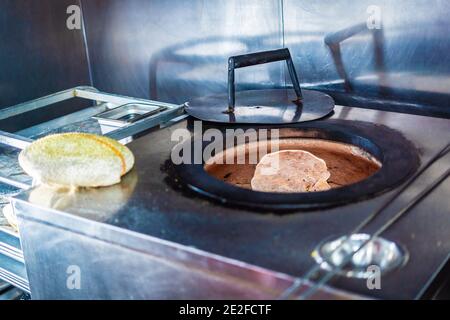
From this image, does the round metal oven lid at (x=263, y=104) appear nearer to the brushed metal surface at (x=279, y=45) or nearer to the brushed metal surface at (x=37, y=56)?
the brushed metal surface at (x=279, y=45)

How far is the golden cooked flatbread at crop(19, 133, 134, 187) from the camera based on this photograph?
111cm

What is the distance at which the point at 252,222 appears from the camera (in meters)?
0.98

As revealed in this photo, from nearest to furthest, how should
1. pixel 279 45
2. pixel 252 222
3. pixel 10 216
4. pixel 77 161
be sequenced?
pixel 252 222
pixel 77 161
pixel 10 216
pixel 279 45

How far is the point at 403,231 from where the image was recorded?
938 millimetres

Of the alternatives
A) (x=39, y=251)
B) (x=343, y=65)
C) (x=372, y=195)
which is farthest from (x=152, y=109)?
(x=372, y=195)

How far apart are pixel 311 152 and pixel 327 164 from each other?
56mm

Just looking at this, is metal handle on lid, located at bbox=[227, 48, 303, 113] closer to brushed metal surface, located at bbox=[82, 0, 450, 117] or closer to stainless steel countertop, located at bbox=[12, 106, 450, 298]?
brushed metal surface, located at bbox=[82, 0, 450, 117]

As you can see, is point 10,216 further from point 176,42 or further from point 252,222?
point 176,42

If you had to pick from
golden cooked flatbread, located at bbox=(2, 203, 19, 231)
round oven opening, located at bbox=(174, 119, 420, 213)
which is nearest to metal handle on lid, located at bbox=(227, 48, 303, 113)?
round oven opening, located at bbox=(174, 119, 420, 213)

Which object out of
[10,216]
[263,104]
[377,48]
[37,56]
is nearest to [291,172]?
[263,104]

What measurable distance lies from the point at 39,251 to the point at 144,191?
0.78 feet

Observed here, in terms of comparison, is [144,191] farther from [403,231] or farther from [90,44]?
[90,44]

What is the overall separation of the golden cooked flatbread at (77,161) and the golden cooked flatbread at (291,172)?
0.36m

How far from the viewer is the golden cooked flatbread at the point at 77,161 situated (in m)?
1.11
